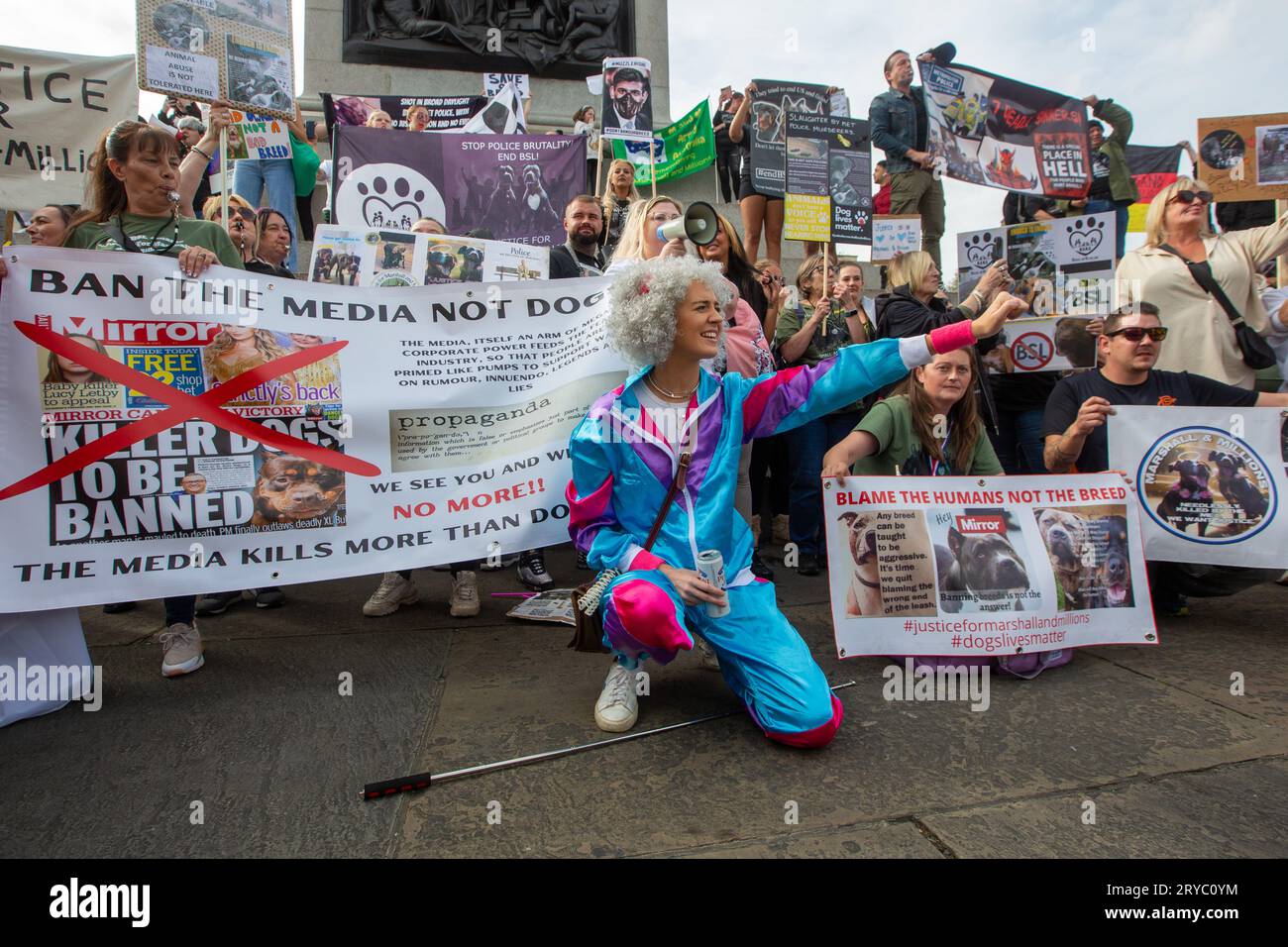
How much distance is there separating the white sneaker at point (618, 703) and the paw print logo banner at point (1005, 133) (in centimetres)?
621

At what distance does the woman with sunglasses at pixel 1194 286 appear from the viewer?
4602 mm

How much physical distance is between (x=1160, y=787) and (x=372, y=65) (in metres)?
11.1

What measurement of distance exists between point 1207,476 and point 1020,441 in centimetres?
157

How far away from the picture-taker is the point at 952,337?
2.58 meters

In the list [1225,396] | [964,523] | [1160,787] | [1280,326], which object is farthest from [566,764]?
[1280,326]

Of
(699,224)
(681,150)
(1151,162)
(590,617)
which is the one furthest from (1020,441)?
(1151,162)

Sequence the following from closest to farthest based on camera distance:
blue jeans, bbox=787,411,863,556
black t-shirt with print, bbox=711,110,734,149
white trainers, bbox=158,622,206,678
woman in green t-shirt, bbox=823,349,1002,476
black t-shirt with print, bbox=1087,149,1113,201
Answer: white trainers, bbox=158,622,206,678 → woman in green t-shirt, bbox=823,349,1002,476 → blue jeans, bbox=787,411,863,556 → black t-shirt with print, bbox=1087,149,1113,201 → black t-shirt with print, bbox=711,110,734,149

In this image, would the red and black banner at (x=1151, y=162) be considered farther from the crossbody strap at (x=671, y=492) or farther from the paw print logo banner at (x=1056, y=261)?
the crossbody strap at (x=671, y=492)

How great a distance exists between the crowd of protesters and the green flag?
3.68 m

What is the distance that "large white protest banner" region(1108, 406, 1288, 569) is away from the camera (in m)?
3.59

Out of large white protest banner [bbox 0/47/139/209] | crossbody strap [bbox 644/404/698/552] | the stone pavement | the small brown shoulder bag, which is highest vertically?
large white protest banner [bbox 0/47/139/209]

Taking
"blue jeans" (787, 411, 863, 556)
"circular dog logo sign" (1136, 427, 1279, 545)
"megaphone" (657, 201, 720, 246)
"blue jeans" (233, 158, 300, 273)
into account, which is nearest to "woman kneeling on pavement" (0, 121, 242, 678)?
"megaphone" (657, 201, 720, 246)

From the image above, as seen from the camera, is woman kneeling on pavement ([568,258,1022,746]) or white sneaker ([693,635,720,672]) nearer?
woman kneeling on pavement ([568,258,1022,746])

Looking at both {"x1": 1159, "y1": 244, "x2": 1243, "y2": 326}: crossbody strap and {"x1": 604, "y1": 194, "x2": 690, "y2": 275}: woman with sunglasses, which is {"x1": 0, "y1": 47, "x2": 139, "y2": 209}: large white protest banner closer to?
{"x1": 604, "y1": 194, "x2": 690, "y2": 275}: woman with sunglasses
